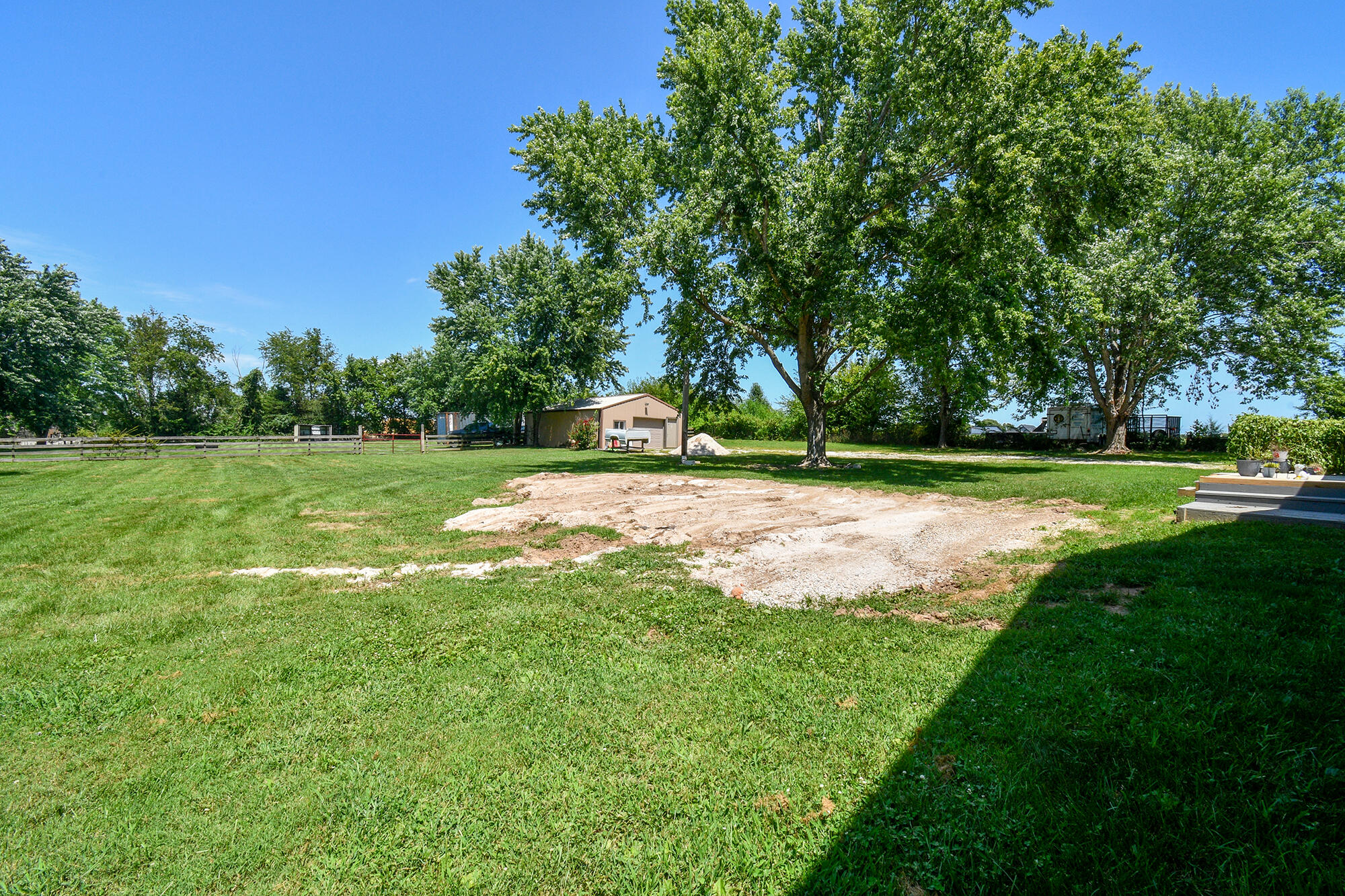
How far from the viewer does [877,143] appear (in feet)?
47.4

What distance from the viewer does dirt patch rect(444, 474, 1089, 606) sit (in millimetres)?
5191

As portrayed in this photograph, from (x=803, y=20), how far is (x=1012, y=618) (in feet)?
60.1

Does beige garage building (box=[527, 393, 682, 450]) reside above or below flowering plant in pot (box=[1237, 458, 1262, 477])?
above

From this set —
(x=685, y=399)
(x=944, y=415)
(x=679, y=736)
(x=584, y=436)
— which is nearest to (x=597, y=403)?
(x=584, y=436)

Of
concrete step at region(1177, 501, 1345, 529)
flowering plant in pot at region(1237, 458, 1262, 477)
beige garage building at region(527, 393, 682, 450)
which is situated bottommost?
concrete step at region(1177, 501, 1345, 529)

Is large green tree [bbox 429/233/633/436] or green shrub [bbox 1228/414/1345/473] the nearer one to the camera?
green shrub [bbox 1228/414/1345/473]

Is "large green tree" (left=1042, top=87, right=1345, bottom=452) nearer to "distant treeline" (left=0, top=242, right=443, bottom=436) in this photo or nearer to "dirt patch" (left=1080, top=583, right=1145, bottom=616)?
"dirt patch" (left=1080, top=583, right=1145, bottom=616)

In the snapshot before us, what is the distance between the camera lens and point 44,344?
82.6 ft

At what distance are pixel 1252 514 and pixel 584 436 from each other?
95.6ft

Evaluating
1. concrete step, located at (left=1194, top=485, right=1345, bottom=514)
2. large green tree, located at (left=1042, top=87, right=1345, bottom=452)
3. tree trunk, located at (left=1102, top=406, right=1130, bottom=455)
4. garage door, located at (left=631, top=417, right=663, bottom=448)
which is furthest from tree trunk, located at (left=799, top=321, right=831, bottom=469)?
garage door, located at (left=631, top=417, right=663, bottom=448)

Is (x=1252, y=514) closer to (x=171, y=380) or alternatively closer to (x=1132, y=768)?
(x=1132, y=768)

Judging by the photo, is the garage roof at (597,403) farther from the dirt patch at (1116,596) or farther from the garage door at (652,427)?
the dirt patch at (1116,596)

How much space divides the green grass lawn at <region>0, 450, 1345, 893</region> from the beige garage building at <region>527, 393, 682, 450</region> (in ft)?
92.8

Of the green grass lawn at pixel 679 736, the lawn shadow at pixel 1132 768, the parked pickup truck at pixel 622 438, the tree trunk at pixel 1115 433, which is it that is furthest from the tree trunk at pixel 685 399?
the tree trunk at pixel 1115 433
